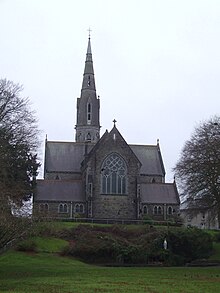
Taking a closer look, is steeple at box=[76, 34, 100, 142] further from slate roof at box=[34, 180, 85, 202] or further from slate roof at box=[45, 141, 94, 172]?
slate roof at box=[34, 180, 85, 202]

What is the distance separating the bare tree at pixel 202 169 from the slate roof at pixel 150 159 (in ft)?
87.6

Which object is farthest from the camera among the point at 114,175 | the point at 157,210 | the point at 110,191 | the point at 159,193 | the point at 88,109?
the point at 88,109

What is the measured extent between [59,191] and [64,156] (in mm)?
11436

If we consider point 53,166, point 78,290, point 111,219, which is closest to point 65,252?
point 111,219

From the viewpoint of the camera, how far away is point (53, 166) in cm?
7906

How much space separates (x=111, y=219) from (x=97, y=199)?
3.83m

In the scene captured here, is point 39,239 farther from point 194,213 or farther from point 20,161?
point 194,213

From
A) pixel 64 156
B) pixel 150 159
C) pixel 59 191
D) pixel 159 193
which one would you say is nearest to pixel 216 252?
pixel 159 193

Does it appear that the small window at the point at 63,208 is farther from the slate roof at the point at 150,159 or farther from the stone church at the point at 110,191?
the slate roof at the point at 150,159

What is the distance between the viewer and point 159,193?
238 ft

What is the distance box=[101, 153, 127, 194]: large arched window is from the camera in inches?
2763

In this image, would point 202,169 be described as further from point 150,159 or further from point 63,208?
point 150,159

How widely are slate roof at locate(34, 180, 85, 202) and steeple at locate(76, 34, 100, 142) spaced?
31.2m

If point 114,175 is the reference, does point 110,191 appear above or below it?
below
